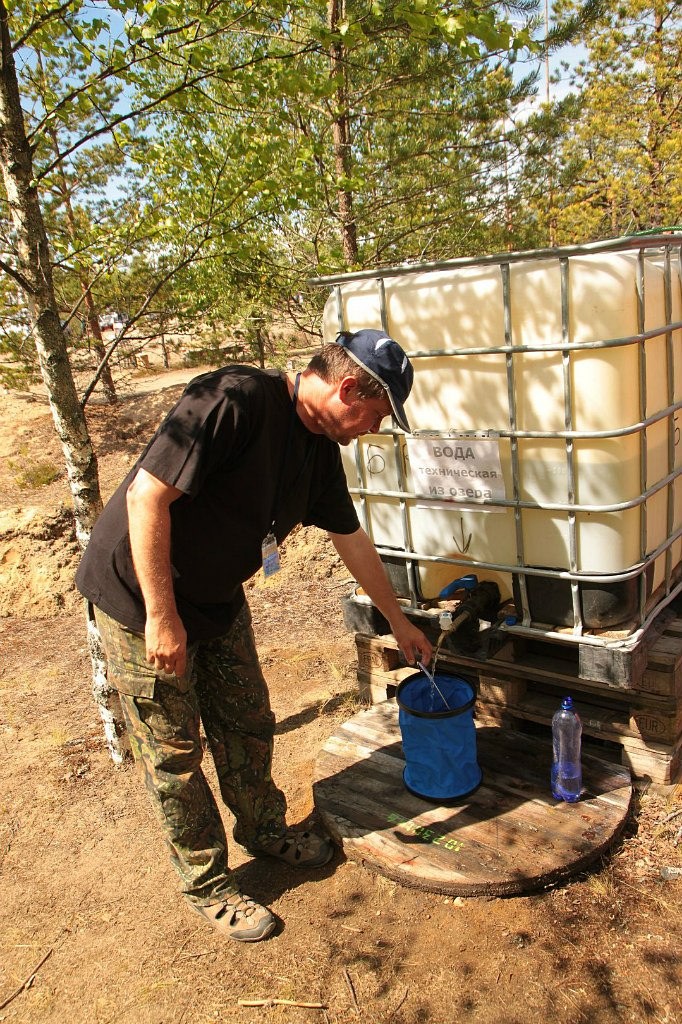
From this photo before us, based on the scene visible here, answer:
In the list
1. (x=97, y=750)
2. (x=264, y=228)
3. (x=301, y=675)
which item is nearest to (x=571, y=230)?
(x=264, y=228)

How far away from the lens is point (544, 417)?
256cm

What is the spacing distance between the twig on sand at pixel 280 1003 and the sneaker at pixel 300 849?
1.93 ft

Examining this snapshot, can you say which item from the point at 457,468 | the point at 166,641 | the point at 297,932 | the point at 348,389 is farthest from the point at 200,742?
the point at 457,468

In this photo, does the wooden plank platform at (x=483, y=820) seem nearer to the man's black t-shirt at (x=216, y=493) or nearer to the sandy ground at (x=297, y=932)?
the sandy ground at (x=297, y=932)

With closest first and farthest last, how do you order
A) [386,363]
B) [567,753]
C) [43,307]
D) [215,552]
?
[386,363]
[215,552]
[567,753]
[43,307]

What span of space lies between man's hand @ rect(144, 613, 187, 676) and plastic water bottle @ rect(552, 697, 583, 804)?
58.4 inches

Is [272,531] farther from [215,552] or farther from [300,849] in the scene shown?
[300,849]

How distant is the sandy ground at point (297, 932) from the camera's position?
215cm

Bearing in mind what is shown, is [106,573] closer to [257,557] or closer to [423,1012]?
[257,557]

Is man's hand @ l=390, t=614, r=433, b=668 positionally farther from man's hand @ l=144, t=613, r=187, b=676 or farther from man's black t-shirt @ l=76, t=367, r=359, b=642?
man's hand @ l=144, t=613, r=187, b=676

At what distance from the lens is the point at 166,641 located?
2.16 m

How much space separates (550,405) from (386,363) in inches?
28.1

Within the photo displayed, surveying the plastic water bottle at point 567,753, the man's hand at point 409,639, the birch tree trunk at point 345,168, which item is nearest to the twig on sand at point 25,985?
the man's hand at point 409,639

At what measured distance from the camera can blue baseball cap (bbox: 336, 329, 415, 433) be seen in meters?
2.17
